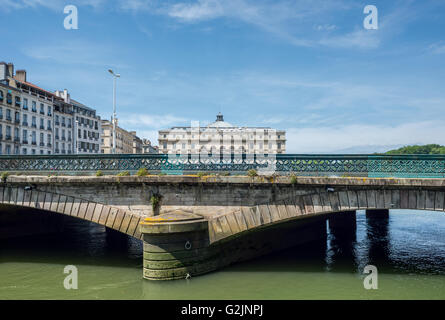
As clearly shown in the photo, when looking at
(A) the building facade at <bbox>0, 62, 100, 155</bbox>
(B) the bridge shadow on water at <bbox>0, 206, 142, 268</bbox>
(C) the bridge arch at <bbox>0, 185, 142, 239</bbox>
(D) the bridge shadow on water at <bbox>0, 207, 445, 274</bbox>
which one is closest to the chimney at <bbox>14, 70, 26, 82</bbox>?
(A) the building facade at <bbox>0, 62, 100, 155</bbox>

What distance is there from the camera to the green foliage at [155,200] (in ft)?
41.2

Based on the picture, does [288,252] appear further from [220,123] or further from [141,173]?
[220,123]

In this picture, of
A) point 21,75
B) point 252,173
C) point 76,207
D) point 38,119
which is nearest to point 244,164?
point 252,173

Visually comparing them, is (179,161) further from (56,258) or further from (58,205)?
(56,258)

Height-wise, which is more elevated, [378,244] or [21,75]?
[21,75]

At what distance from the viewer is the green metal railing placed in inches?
454

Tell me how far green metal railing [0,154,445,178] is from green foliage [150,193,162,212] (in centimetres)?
105

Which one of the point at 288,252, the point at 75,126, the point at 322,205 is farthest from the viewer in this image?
the point at 75,126

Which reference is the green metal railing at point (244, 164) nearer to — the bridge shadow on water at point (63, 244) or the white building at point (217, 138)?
the bridge shadow on water at point (63, 244)

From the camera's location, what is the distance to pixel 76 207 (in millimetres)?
13109

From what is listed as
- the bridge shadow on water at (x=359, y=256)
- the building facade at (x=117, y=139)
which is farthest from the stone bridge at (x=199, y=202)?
the building facade at (x=117, y=139)

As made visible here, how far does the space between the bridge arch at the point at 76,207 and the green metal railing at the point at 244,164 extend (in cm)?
105

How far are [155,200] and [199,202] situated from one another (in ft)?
5.40
